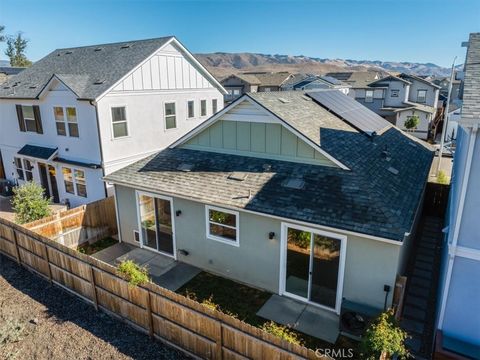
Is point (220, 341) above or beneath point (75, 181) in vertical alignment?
beneath

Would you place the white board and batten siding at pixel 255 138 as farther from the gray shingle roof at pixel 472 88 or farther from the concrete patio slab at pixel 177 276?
the concrete patio slab at pixel 177 276

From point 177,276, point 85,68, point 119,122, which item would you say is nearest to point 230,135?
point 177,276

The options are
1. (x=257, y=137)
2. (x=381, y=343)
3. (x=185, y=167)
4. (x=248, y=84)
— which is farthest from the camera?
(x=248, y=84)

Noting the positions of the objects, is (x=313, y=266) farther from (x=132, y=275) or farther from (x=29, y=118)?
(x=29, y=118)

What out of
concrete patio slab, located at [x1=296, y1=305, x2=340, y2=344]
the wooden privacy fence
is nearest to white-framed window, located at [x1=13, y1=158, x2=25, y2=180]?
the wooden privacy fence

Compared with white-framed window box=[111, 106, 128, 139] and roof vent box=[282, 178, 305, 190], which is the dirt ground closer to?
roof vent box=[282, 178, 305, 190]

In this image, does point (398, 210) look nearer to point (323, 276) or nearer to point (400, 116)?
point (323, 276)

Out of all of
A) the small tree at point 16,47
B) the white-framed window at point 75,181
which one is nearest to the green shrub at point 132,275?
the white-framed window at point 75,181

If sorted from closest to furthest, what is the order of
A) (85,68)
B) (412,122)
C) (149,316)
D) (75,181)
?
(149,316) < (75,181) < (85,68) < (412,122)
